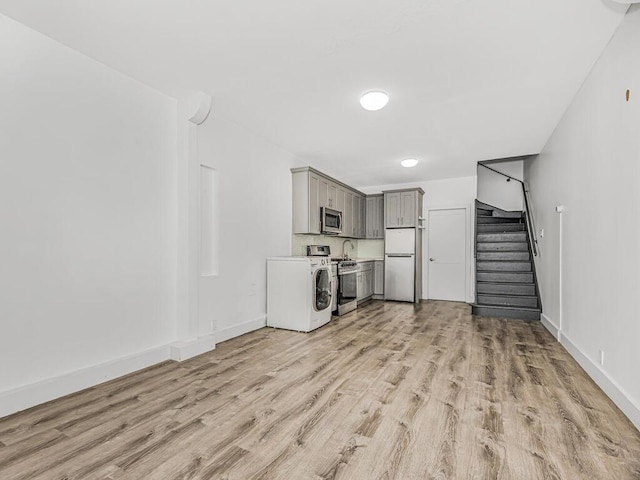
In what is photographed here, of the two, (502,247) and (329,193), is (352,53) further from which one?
(502,247)

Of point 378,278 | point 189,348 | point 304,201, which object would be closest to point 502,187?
point 378,278

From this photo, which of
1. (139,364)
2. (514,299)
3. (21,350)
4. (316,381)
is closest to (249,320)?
(139,364)

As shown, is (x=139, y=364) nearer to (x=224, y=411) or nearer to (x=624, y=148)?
(x=224, y=411)

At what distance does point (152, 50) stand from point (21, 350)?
8.25ft

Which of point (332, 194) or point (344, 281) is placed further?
point (332, 194)

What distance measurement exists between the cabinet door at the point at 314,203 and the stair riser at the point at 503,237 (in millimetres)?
3452

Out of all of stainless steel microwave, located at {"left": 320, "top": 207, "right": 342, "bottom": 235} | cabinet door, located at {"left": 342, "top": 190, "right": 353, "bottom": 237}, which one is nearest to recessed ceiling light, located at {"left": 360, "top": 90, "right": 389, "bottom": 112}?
stainless steel microwave, located at {"left": 320, "top": 207, "right": 342, "bottom": 235}

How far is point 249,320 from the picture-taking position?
14.5ft

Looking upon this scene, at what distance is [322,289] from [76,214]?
3236 millimetres

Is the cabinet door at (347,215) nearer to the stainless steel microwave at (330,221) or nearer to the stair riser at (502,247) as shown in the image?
the stainless steel microwave at (330,221)

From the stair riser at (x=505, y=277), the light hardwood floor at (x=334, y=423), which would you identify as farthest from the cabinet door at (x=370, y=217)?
the light hardwood floor at (x=334, y=423)

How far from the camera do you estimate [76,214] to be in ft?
8.67

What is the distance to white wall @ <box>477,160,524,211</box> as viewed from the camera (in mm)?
6754

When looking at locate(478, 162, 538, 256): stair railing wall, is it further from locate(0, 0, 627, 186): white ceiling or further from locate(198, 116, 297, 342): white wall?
locate(198, 116, 297, 342): white wall
